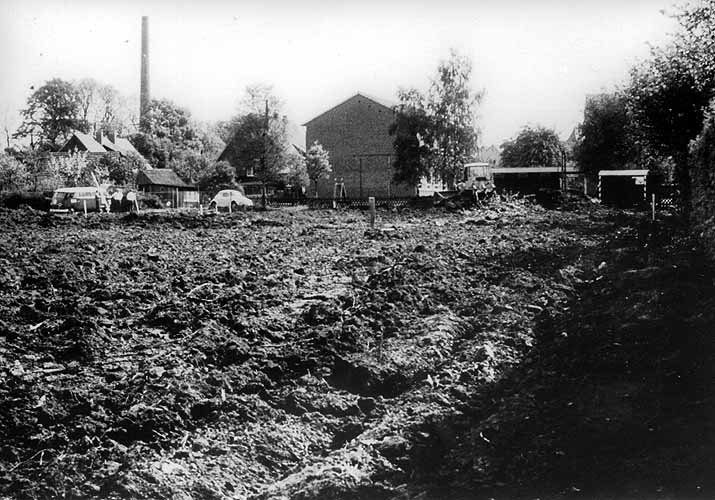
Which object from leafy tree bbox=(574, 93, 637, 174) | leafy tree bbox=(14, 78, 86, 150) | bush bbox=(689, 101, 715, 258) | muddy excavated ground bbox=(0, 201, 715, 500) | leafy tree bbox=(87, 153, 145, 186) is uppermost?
leafy tree bbox=(14, 78, 86, 150)

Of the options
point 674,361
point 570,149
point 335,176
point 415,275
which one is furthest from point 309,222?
point 570,149

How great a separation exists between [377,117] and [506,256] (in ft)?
138

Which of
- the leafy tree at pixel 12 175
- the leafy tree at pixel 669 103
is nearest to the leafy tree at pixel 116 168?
the leafy tree at pixel 12 175

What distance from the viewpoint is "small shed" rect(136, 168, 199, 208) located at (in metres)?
51.2

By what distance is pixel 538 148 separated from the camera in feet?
188

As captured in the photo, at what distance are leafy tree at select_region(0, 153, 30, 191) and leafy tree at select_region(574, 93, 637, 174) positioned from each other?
36.7 m

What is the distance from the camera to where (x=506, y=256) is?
468 inches

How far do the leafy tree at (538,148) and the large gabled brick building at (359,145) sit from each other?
13.3 m

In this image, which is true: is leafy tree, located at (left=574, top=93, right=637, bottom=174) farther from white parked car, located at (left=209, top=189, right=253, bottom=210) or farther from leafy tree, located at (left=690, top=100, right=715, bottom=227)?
leafy tree, located at (left=690, top=100, right=715, bottom=227)

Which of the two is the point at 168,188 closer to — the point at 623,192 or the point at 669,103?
the point at 623,192

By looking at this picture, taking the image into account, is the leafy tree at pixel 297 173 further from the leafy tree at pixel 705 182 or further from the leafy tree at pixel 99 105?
the leafy tree at pixel 705 182

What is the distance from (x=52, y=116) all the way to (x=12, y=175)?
1105 inches

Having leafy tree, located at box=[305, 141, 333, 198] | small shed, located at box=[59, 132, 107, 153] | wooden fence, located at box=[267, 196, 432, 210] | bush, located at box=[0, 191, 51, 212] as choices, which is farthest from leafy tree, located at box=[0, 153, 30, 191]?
small shed, located at box=[59, 132, 107, 153]

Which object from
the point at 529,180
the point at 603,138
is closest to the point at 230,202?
the point at 529,180
